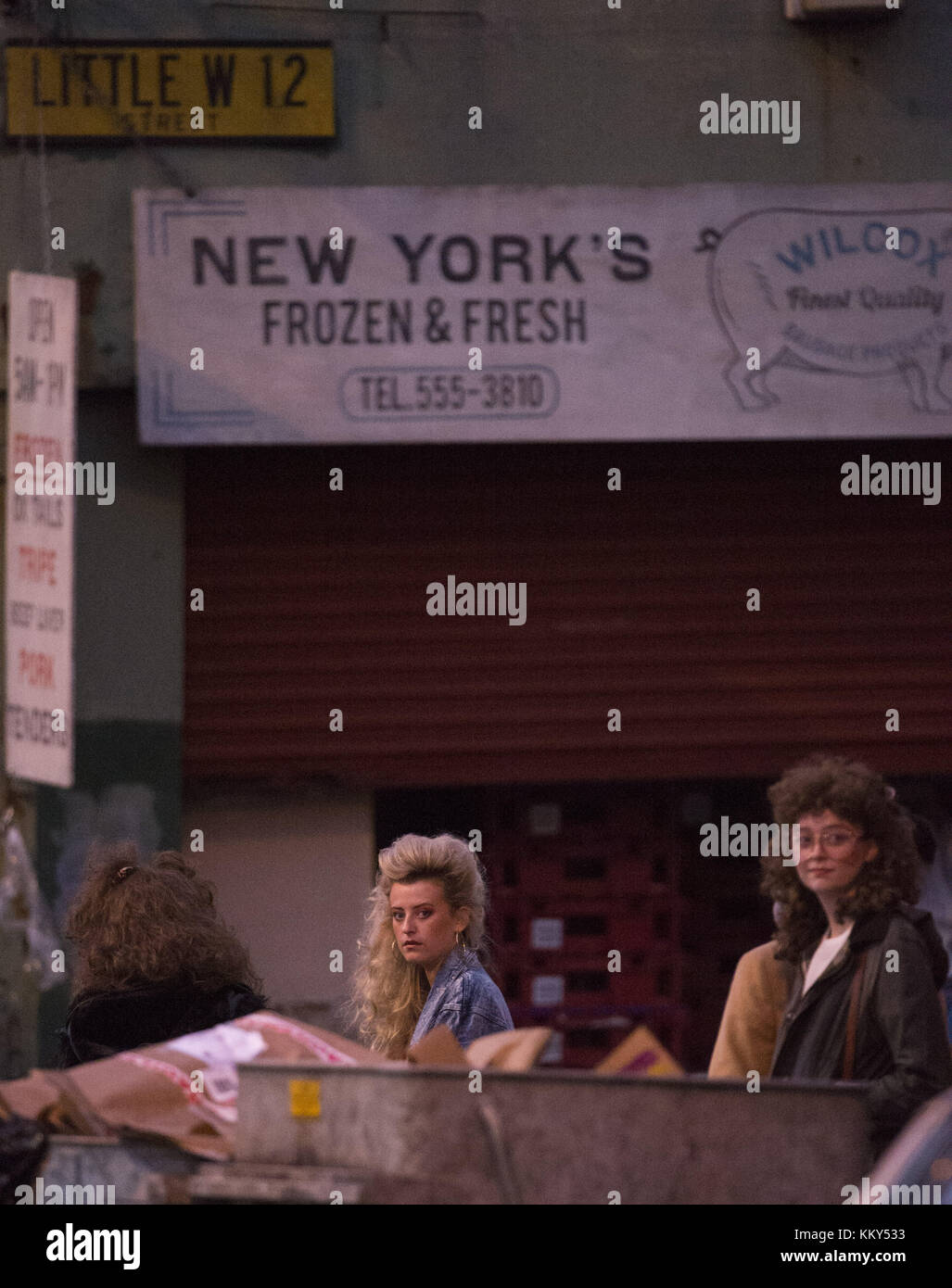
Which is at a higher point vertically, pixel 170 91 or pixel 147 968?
pixel 170 91

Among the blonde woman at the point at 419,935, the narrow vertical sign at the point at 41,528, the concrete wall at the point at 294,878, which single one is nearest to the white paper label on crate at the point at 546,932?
the concrete wall at the point at 294,878

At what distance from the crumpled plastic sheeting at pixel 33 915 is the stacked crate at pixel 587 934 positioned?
219 centimetres

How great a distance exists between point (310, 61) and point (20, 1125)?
6.68 m

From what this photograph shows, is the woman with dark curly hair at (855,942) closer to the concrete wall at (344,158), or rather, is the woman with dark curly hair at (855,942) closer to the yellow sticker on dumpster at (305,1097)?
the yellow sticker on dumpster at (305,1097)

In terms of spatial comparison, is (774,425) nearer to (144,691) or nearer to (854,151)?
(854,151)

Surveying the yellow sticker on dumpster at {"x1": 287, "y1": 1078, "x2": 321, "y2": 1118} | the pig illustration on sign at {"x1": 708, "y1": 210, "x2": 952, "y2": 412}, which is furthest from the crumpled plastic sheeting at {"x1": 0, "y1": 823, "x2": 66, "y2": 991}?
the yellow sticker on dumpster at {"x1": 287, "y1": 1078, "x2": 321, "y2": 1118}

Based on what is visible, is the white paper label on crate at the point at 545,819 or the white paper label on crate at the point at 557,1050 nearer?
the white paper label on crate at the point at 557,1050

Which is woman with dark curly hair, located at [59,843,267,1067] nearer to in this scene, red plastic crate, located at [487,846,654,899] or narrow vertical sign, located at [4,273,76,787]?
narrow vertical sign, located at [4,273,76,787]

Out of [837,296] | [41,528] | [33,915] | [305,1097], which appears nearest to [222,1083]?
[305,1097]

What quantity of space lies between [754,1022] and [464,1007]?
77 centimetres

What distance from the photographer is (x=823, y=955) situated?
4.64 m

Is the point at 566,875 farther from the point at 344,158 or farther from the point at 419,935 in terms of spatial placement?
the point at 419,935

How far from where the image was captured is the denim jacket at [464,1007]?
4.84 metres
